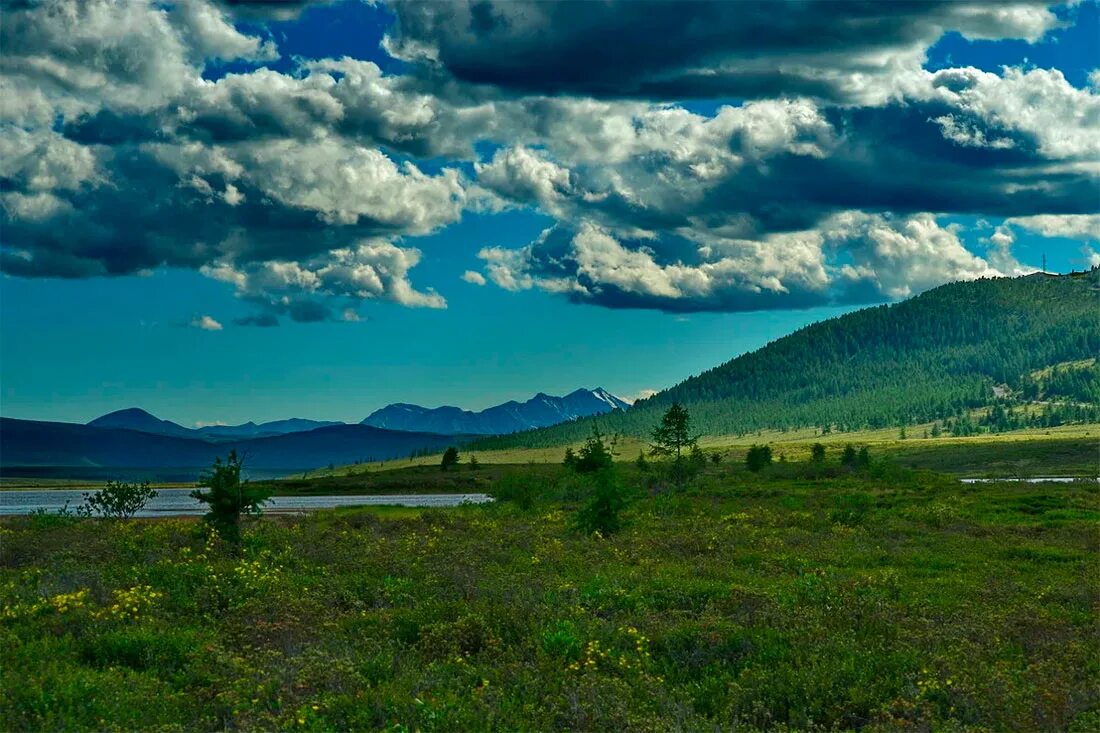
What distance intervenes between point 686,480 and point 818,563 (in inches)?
2583

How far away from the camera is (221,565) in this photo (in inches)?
1043

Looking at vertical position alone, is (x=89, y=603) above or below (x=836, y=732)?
above

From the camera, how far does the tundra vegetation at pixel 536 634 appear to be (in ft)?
47.8

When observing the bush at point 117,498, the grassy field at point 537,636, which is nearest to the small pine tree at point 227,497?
the grassy field at point 537,636

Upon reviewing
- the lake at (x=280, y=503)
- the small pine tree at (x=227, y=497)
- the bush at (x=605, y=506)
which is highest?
the small pine tree at (x=227, y=497)

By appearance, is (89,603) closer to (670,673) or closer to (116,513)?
(670,673)

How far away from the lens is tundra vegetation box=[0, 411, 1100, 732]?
1457cm

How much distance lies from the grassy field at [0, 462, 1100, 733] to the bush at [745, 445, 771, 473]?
80.3 meters

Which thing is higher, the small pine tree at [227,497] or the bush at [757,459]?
the small pine tree at [227,497]

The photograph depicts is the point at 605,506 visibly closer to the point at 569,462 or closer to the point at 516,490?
the point at 516,490

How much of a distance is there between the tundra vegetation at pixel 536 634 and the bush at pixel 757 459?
7885 centimetres

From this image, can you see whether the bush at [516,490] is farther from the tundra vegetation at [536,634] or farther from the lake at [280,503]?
the tundra vegetation at [536,634]

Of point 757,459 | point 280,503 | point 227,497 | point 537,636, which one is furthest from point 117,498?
point 757,459

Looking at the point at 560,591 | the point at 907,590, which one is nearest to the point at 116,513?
the point at 560,591
